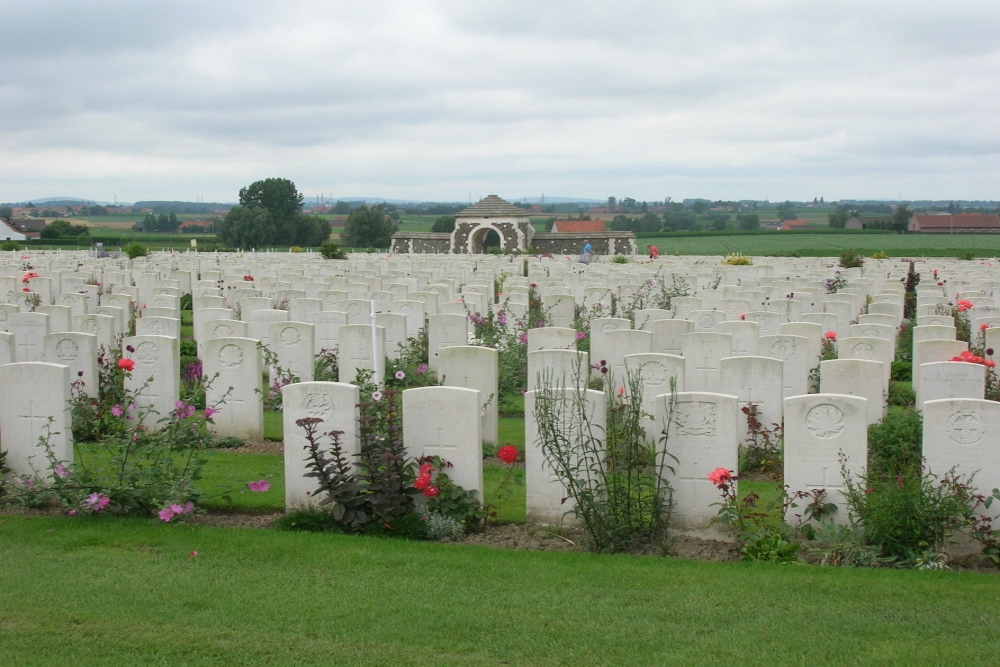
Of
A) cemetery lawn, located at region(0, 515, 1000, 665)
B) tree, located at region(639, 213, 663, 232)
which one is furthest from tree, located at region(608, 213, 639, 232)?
cemetery lawn, located at region(0, 515, 1000, 665)

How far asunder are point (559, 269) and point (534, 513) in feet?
67.8

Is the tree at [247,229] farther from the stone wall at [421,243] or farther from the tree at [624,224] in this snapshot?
the tree at [624,224]

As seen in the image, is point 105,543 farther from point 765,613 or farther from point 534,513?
point 765,613

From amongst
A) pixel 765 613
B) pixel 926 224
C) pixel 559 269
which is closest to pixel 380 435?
pixel 765 613

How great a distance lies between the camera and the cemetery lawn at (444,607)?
15.6 ft

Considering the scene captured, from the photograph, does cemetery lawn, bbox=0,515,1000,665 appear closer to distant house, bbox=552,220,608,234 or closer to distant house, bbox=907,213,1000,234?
distant house, bbox=907,213,1000,234

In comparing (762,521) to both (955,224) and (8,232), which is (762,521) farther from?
(955,224)

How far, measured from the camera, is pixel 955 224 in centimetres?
7019

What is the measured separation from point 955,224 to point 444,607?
7316cm

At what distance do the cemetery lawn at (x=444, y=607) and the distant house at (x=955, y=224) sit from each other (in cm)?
7021

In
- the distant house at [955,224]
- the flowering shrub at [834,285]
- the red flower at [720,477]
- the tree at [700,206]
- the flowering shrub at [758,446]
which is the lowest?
the flowering shrub at [758,446]

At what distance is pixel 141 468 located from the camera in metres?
7.12

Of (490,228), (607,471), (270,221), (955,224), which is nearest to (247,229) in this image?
(270,221)

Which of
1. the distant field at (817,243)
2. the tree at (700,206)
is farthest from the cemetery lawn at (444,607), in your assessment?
the tree at (700,206)
